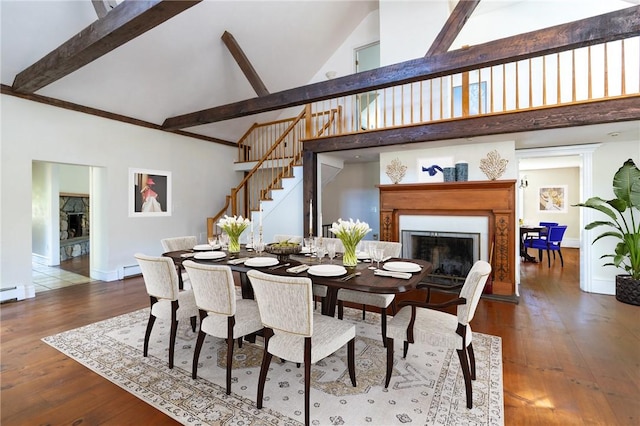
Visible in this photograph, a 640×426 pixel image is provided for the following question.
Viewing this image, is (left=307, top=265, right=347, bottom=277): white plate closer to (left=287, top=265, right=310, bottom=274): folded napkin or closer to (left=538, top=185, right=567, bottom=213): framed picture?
(left=287, top=265, right=310, bottom=274): folded napkin

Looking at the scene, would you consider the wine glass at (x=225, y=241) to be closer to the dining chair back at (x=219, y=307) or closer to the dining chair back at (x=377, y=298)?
the dining chair back at (x=219, y=307)

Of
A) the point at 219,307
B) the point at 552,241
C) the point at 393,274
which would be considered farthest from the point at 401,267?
the point at 552,241

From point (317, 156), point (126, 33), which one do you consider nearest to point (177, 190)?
point (317, 156)

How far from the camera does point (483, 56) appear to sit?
2855 mm

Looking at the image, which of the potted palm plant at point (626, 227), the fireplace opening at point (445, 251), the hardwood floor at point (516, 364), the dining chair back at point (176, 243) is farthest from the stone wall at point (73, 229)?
the potted palm plant at point (626, 227)

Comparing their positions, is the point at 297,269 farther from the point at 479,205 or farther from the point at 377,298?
the point at 479,205

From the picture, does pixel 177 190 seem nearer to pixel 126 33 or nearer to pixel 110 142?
pixel 110 142

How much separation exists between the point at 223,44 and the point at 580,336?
6397mm

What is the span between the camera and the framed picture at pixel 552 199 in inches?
365

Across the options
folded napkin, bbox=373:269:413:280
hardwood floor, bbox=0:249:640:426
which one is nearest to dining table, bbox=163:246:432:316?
folded napkin, bbox=373:269:413:280

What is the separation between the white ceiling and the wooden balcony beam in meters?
0.37

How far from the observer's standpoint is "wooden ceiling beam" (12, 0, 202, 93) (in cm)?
234

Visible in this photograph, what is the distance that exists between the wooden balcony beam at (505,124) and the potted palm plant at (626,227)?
1141mm

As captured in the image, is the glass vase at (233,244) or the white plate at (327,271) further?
the glass vase at (233,244)
